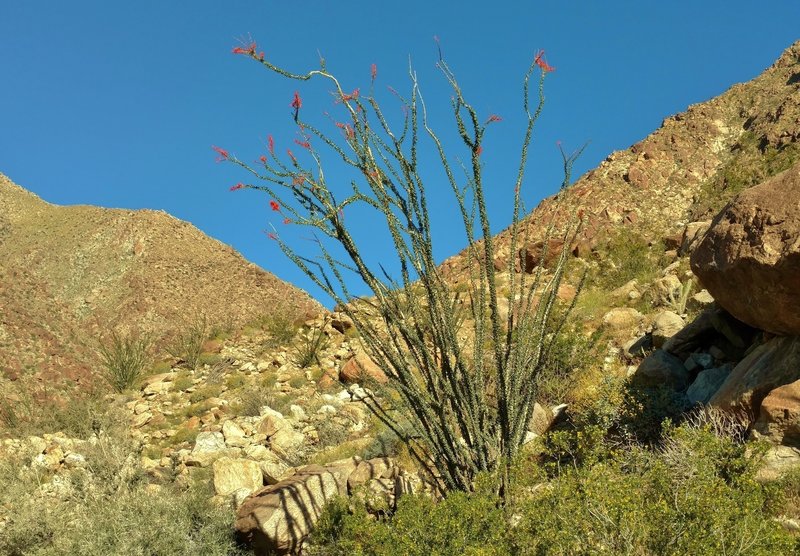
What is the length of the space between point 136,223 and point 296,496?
121 feet

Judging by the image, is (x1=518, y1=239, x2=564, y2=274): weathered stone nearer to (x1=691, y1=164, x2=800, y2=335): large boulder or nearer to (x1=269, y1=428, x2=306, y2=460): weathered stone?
(x1=269, y1=428, x2=306, y2=460): weathered stone

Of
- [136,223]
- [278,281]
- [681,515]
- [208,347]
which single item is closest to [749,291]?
[681,515]

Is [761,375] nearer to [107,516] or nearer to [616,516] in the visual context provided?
[616,516]

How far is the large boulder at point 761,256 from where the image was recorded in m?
5.36

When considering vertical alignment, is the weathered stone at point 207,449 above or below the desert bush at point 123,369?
below

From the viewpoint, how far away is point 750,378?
5.67 metres

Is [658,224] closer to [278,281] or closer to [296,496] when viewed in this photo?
[296,496]

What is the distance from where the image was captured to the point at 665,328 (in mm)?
8289

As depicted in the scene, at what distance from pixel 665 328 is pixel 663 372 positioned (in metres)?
1.33

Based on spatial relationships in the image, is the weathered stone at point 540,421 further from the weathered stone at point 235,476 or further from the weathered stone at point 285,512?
the weathered stone at point 235,476

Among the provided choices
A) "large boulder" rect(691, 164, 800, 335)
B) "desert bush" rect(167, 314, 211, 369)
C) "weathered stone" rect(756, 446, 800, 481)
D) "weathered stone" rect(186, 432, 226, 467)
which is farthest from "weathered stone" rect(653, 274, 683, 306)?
"desert bush" rect(167, 314, 211, 369)

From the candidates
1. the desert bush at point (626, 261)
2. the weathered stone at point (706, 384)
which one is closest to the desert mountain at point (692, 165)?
the desert bush at point (626, 261)

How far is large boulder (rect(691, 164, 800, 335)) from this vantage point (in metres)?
5.36

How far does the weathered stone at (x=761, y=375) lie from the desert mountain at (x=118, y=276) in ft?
69.9
